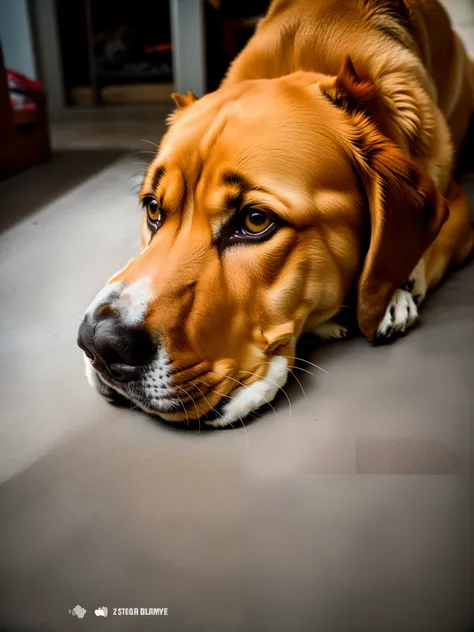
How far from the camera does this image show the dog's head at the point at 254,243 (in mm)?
1295

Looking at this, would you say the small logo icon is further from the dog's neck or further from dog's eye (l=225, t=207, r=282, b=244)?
the dog's neck

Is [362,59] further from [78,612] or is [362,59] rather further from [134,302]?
A: [78,612]

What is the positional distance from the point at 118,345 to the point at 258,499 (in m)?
0.43

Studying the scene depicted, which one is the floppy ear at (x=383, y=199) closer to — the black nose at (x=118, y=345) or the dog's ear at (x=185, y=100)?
the dog's ear at (x=185, y=100)

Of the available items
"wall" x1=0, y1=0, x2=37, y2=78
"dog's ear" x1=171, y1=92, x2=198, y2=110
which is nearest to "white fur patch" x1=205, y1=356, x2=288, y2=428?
"dog's ear" x1=171, y1=92, x2=198, y2=110

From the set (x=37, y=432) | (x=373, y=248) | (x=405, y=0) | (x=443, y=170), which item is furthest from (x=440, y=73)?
(x=37, y=432)

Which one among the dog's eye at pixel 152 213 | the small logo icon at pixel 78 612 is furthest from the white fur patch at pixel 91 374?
the small logo icon at pixel 78 612

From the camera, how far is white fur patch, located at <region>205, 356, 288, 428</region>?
136 centimetres

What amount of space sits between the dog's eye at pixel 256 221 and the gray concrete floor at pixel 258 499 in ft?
1.39

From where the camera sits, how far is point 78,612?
96 centimetres

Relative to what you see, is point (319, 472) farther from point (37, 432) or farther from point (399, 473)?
point (37, 432)

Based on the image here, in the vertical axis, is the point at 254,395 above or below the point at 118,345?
below

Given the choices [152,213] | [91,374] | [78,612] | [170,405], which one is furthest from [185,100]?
[78,612]

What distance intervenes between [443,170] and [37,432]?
151 centimetres
